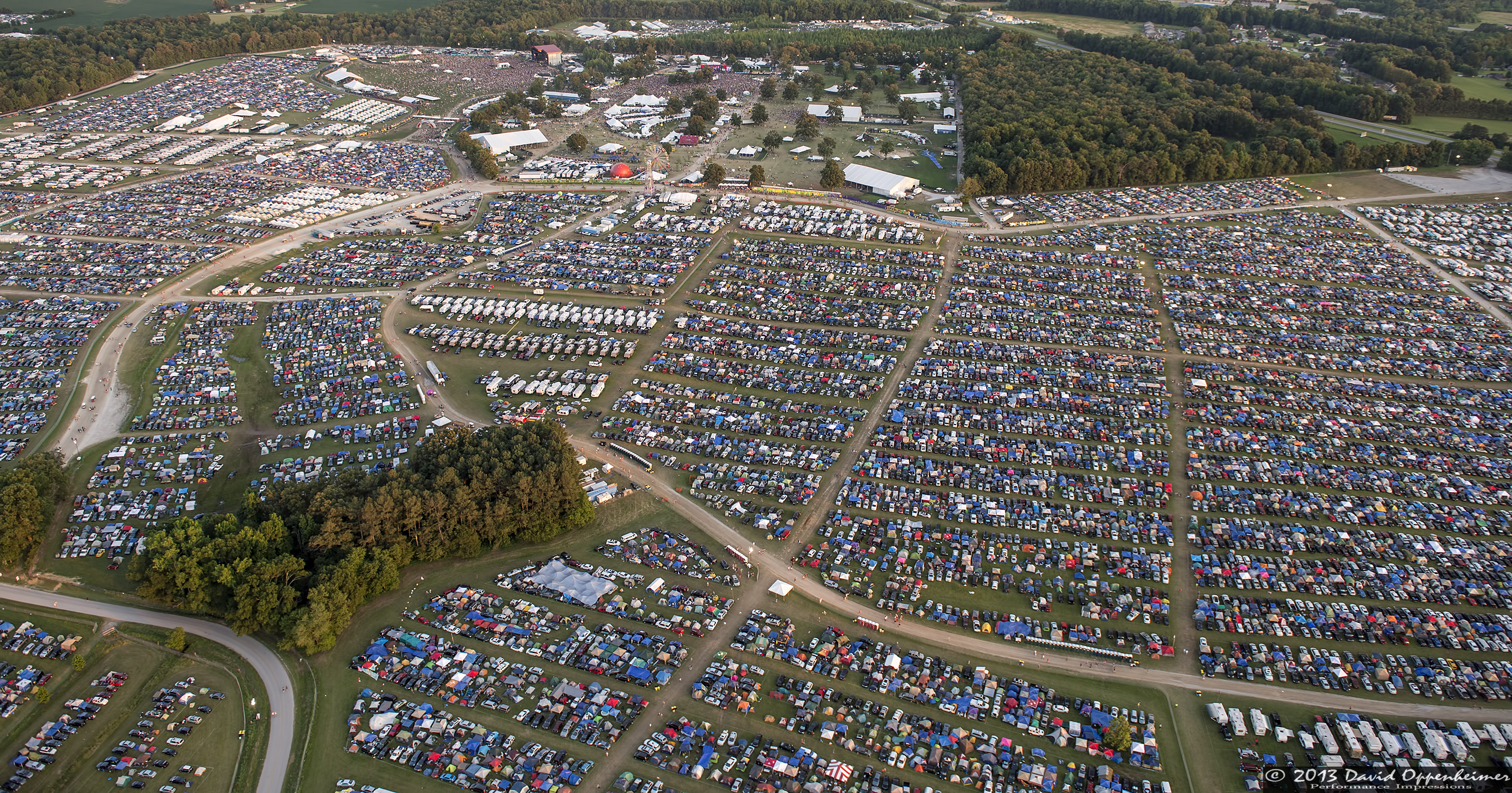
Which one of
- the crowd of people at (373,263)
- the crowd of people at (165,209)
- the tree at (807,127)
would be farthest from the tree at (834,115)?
the crowd of people at (165,209)

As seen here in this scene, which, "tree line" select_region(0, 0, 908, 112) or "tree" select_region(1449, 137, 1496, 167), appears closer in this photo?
"tree" select_region(1449, 137, 1496, 167)

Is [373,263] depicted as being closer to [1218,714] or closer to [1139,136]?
[1218,714]

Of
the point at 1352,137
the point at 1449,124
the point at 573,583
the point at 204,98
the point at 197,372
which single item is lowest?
the point at 573,583

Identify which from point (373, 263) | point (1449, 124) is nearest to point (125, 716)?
point (373, 263)

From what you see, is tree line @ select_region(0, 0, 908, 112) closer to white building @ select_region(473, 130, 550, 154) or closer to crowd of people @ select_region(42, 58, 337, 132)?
crowd of people @ select_region(42, 58, 337, 132)

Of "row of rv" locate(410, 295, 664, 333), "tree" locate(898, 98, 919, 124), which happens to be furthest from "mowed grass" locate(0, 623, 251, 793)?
"tree" locate(898, 98, 919, 124)
